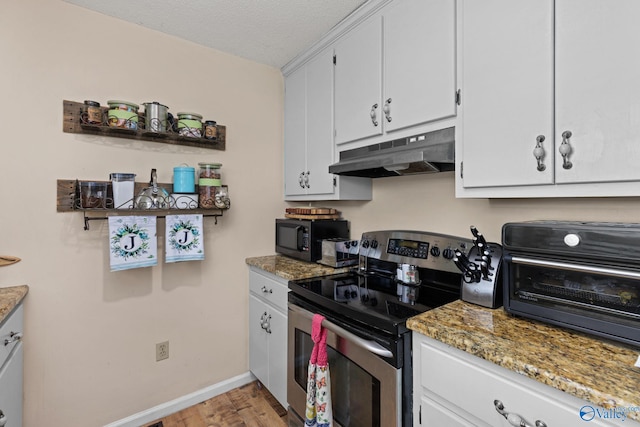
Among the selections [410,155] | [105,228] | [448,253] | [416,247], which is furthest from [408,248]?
[105,228]

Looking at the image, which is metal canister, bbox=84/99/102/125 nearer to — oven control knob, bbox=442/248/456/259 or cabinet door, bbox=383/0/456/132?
cabinet door, bbox=383/0/456/132

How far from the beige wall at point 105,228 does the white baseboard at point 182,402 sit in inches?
1.5

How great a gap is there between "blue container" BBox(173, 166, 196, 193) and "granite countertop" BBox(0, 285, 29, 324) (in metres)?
0.85

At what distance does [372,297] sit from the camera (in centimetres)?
143

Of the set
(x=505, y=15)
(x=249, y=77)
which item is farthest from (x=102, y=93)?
(x=505, y=15)

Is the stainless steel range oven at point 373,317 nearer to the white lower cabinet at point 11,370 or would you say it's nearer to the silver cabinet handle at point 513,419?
the silver cabinet handle at point 513,419

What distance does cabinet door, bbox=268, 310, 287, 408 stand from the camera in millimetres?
1817

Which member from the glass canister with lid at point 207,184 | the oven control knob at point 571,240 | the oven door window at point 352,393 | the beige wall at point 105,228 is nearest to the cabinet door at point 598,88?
the oven control knob at point 571,240

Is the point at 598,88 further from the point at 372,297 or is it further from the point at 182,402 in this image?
the point at 182,402

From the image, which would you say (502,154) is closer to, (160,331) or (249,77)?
(249,77)

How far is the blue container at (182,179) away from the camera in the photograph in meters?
1.89

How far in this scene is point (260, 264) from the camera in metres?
2.08

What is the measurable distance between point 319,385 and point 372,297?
436 millimetres

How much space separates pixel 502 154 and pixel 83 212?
81.6 inches
